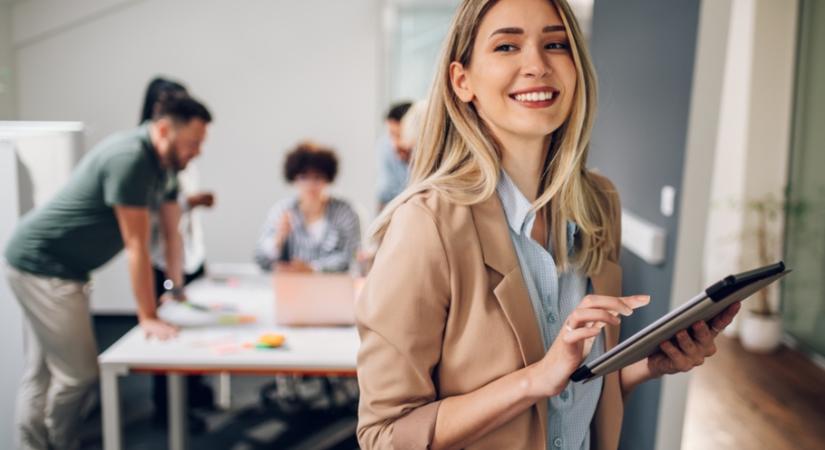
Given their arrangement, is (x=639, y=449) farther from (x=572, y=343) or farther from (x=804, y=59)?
(x=804, y=59)

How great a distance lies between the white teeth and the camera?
0.86 meters

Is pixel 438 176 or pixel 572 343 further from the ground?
pixel 438 176

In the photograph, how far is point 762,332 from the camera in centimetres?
426

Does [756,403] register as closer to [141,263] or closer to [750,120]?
[750,120]

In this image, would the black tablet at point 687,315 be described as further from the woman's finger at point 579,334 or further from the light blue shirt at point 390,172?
the light blue shirt at point 390,172

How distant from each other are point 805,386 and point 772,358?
1.47ft

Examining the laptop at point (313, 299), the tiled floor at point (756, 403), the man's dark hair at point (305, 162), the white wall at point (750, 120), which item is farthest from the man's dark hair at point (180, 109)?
the white wall at point (750, 120)

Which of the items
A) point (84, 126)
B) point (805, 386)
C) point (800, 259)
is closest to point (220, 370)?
point (84, 126)

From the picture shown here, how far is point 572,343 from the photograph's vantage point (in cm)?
78

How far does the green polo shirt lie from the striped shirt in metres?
1.02

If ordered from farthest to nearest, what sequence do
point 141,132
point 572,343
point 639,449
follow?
point 141,132, point 639,449, point 572,343

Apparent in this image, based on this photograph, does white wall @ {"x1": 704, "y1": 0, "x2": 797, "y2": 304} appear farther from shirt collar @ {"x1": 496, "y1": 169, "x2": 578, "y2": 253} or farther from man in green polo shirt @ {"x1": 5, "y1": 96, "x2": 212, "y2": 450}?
shirt collar @ {"x1": 496, "y1": 169, "x2": 578, "y2": 253}

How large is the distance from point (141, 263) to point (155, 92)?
0.71 m

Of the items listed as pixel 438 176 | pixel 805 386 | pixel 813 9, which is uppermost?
pixel 813 9
